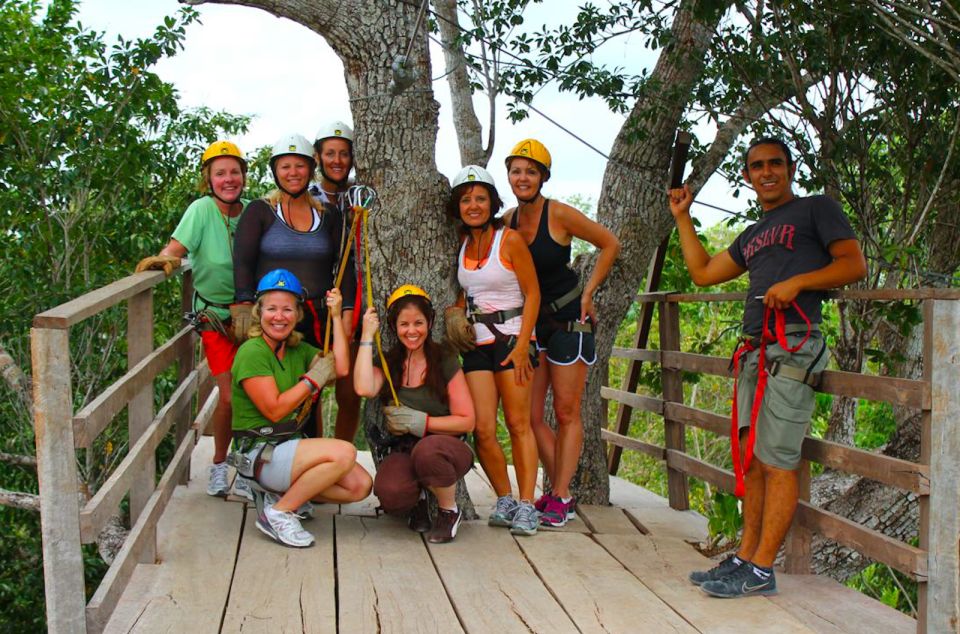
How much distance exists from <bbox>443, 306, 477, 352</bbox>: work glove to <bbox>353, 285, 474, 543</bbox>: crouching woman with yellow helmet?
0.11 metres

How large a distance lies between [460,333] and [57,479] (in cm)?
213

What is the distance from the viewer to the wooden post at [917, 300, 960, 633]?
11.9 feet

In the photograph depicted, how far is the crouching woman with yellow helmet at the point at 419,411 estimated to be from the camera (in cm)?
467

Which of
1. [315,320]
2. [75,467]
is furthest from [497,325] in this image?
[75,467]

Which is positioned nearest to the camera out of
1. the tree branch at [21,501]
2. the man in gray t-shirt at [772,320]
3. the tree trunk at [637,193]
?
the man in gray t-shirt at [772,320]

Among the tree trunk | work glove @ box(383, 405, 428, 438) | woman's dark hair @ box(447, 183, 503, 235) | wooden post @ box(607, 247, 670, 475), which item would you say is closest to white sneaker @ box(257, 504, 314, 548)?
work glove @ box(383, 405, 428, 438)

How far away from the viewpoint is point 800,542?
4.58 m

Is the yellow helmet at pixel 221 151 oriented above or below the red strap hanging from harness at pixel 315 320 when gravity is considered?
above

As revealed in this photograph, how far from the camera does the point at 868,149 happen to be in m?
5.65

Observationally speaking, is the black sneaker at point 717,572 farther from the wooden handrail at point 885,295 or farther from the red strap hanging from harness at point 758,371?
the wooden handrail at point 885,295

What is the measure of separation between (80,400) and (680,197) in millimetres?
6991

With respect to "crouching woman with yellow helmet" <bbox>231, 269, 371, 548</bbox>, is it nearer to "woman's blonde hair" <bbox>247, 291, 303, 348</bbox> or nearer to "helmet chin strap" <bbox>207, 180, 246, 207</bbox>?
"woman's blonde hair" <bbox>247, 291, 303, 348</bbox>

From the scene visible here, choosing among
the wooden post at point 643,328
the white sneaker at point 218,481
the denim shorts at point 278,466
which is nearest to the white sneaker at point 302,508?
the denim shorts at point 278,466

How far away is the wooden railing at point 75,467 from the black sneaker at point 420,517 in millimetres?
1180
